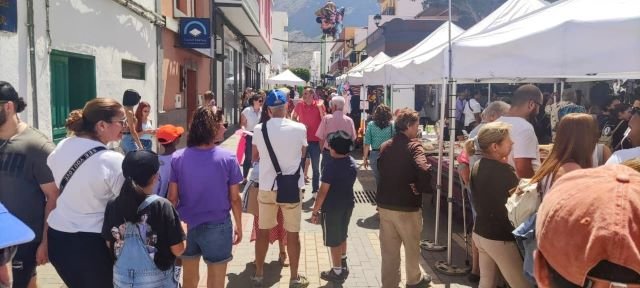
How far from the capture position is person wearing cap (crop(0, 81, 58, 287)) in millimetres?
3123

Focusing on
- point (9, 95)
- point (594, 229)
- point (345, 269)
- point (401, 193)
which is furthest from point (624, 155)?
point (9, 95)

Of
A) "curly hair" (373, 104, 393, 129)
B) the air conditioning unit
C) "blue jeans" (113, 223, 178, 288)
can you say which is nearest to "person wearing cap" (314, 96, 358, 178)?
"curly hair" (373, 104, 393, 129)

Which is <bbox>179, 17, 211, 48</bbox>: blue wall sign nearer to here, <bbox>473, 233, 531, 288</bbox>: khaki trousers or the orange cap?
the orange cap

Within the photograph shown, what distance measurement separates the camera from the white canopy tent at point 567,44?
3018 millimetres

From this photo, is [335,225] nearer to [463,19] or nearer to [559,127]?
[559,127]

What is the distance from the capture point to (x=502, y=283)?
4613 millimetres

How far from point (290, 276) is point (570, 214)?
3.78 meters

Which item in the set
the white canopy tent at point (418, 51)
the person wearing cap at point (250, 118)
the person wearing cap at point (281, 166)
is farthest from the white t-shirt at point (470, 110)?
the person wearing cap at point (281, 166)

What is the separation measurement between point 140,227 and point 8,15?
399 cm

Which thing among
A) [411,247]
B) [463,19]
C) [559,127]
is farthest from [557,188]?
[463,19]

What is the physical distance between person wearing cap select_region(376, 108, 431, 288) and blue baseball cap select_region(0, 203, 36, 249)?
9.93ft

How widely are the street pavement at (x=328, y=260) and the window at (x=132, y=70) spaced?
4.15 m

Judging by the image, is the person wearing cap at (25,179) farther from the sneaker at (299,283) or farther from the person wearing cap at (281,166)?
the sneaker at (299,283)

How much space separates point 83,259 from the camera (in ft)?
9.70
